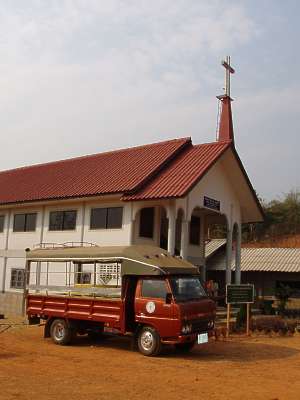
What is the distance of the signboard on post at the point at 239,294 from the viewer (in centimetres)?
1659

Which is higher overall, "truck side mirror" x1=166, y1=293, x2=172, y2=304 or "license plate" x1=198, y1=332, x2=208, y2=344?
"truck side mirror" x1=166, y1=293, x2=172, y2=304

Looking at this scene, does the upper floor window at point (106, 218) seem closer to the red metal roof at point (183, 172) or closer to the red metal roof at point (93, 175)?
the red metal roof at point (93, 175)

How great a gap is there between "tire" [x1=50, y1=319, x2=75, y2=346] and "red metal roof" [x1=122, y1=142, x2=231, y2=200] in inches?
279

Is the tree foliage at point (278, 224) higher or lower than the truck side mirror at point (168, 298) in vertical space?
higher

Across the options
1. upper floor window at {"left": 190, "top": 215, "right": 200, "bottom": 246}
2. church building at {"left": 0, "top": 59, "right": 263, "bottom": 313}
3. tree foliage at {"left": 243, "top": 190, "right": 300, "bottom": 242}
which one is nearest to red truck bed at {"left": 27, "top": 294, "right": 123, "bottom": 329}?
church building at {"left": 0, "top": 59, "right": 263, "bottom": 313}

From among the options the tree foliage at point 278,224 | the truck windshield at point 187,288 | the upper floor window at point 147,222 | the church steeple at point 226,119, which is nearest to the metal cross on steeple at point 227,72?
the church steeple at point 226,119

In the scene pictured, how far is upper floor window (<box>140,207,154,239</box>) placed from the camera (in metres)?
21.8

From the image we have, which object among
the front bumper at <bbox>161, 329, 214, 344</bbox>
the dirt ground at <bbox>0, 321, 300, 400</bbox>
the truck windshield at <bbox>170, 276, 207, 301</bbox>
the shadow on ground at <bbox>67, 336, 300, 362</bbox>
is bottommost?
the dirt ground at <bbox>0, 321, 300, 400</bbox>

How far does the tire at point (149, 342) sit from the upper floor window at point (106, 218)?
9.33m

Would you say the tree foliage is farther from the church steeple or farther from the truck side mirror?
the truck side mirror

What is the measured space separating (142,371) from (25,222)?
53.4 ft

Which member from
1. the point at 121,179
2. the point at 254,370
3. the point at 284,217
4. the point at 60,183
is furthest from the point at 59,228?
the point at 284,217

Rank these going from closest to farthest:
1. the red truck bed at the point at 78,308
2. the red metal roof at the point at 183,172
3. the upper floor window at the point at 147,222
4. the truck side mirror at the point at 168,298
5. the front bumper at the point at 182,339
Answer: the front bumper at the point at 182,339
the truck side mirror at the point at 168,298
the red truck bed at the point at 78,308
the red metal roof at the point at 183,172
the upper floor window at the point at 147,222

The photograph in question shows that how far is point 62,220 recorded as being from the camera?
77.1 feet
